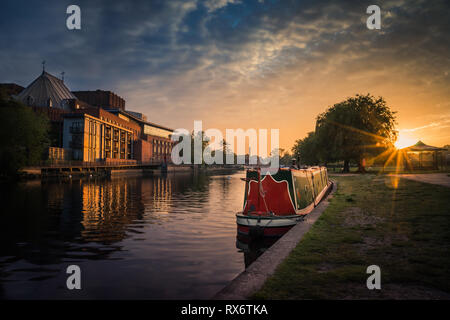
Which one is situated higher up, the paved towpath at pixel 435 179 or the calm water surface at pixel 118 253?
the paved towpath at pixel 435 179

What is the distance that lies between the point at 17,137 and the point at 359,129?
5746 cm

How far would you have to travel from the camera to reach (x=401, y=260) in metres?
7.10

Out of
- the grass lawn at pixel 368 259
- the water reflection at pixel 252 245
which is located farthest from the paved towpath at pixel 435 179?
the water reflection at pixel 252 245

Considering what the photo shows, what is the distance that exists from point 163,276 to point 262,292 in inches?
157

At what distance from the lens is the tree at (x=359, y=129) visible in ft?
184

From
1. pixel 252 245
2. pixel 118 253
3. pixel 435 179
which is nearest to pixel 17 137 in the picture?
pixel 118 253

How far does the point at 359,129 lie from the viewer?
5653 centimetres

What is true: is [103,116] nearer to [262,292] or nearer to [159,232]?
[159,232]

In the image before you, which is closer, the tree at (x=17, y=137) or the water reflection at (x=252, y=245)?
the water reflection at (x=252, y=245)

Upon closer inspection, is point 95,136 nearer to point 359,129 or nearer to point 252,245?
point 359,129

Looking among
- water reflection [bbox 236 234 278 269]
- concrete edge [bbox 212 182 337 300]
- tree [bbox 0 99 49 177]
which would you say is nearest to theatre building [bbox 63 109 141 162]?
tree [bbox 0 99 49 177]

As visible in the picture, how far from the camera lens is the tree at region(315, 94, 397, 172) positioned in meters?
56.0

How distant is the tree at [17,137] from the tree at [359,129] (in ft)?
167

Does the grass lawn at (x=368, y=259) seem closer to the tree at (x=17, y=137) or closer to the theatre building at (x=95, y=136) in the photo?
the tree at (x=17, y=137)
